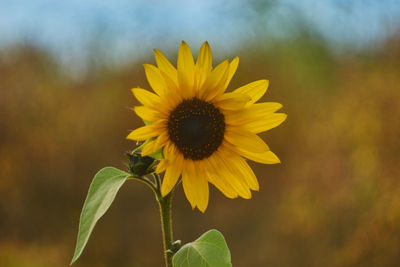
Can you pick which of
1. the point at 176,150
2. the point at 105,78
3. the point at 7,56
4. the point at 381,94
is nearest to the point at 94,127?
the point at 105,78

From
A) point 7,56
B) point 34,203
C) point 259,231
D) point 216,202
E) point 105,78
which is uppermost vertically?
point 7,56

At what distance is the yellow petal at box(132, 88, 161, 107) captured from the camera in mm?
867

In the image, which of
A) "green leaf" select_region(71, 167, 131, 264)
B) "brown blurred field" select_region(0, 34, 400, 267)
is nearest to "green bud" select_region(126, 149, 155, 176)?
"green leaf" select_region(71, 167, 131, 264)

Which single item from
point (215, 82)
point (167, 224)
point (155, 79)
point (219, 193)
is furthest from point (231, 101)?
point (219, 193)

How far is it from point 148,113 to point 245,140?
21 cm

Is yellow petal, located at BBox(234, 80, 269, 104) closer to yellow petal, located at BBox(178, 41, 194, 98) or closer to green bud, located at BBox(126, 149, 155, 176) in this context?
yellow petal, located at BBox(178, 41, 194, 98)

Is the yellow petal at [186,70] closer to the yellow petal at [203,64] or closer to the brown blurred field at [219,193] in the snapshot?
the yellow petal at [203,64]

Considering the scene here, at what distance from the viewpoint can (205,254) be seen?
90 centimetres

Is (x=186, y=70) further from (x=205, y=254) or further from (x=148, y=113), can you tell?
(x=205, y=254)

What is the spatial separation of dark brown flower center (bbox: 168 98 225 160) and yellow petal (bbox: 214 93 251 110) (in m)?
0.02

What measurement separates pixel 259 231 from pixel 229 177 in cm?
331

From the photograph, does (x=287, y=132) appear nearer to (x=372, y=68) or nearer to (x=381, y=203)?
(x=372, y=68)

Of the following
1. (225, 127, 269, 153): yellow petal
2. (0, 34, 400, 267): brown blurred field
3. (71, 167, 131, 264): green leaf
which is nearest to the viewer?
(71, 167, 131, 264): green leaf

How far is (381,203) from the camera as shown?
3350mm
